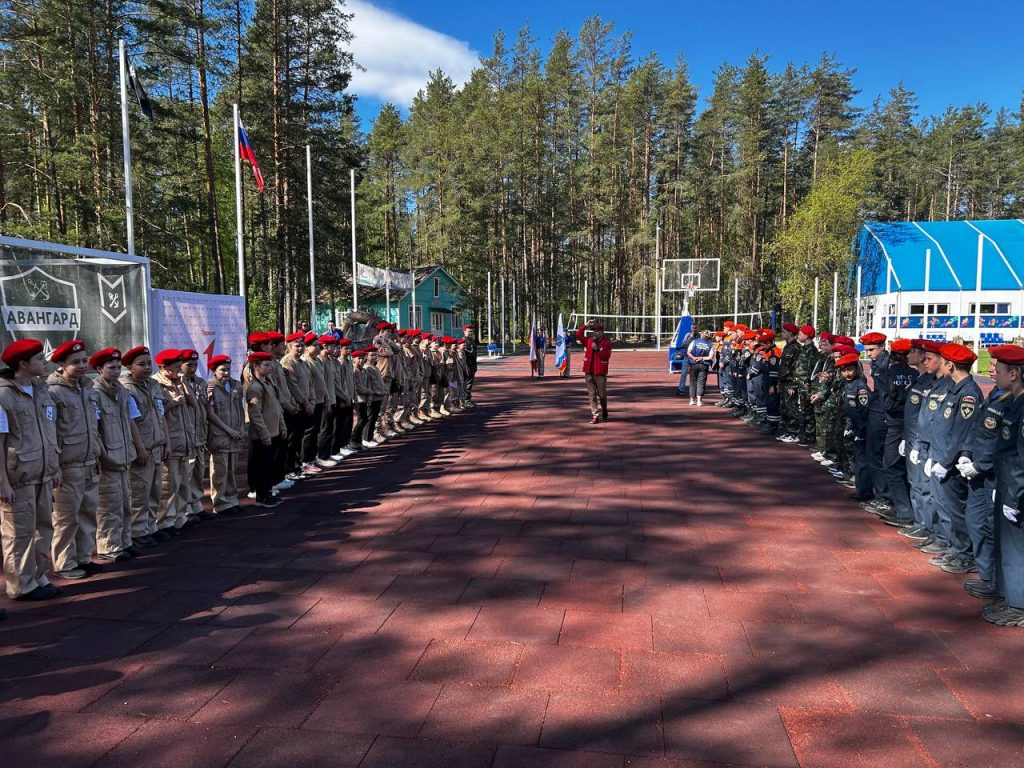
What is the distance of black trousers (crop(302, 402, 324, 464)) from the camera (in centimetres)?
908

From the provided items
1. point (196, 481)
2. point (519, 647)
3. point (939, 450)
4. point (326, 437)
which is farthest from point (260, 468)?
point (939, 450)

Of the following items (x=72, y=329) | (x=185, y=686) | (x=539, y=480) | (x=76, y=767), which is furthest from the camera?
(x=539, y=480)

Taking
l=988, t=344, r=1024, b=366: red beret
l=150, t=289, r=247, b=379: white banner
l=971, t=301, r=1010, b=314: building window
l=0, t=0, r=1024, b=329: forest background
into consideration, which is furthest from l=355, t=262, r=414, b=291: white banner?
l=971, t=301, r=1010, b=314: building window

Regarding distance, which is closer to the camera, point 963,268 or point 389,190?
point 963,268

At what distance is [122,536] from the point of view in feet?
18.5

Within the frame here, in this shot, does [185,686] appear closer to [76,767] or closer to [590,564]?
[76,767]

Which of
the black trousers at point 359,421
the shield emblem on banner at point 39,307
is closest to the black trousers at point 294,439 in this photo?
the black trousers at point 359,421

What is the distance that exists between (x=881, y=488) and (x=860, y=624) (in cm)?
325

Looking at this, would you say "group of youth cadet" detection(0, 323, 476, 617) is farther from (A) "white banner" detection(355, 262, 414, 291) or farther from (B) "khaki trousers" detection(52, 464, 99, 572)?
(A) "white banner" detection(355, 262, 414, 291)

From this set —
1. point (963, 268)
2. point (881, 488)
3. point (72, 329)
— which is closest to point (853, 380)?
point (881, 488)

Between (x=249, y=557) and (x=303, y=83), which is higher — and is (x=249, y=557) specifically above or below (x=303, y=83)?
below

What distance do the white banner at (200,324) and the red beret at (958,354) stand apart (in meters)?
9.27

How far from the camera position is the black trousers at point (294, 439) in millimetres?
8250

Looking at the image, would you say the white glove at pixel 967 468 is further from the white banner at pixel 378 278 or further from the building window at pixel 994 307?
the building window at pixel 994 307
